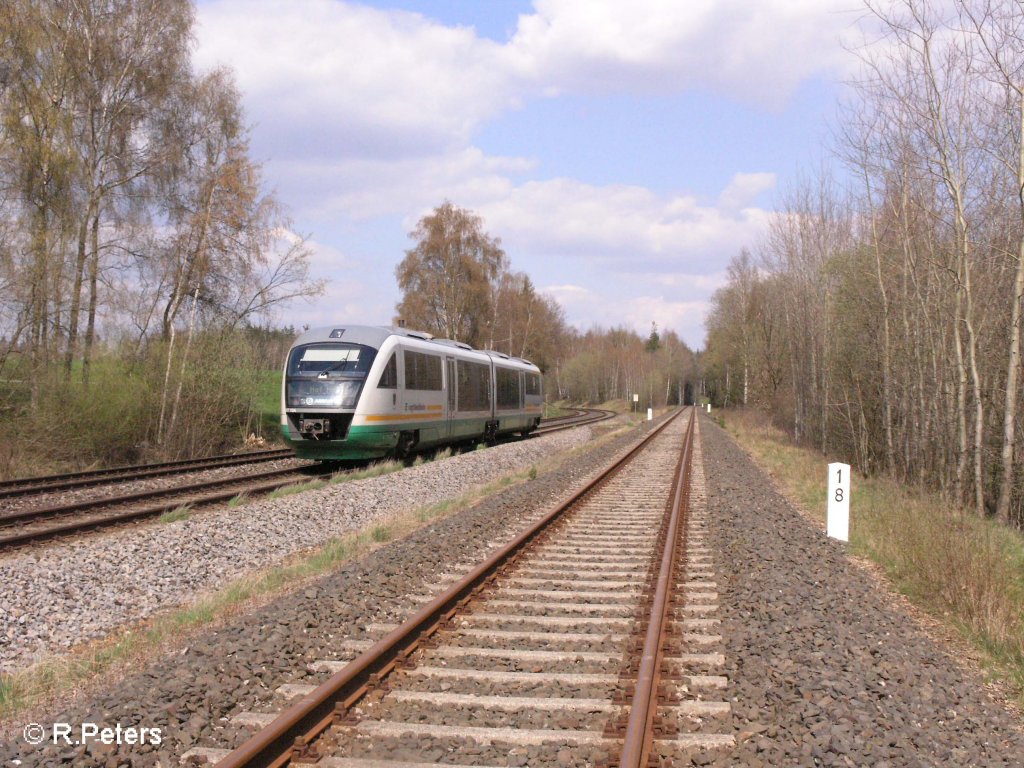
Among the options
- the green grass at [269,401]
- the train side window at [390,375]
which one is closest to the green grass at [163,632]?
the train side window at [390,375]

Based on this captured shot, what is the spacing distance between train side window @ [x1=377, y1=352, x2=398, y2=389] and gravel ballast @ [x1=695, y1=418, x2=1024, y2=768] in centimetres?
1029

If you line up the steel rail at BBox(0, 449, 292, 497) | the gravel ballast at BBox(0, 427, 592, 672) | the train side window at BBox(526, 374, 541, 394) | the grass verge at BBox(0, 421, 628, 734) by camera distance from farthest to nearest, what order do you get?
the train side window at BBox(526, 374, 541, 394), the steel rail at BBox(0, 449, 292, 497), the gravel ballast at BBox(0, 427, 592, 672), the grass verge at BBox(0, 421, 628, 734)

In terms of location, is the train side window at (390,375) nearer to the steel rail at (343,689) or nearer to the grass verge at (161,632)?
the grass verge at (161,632)

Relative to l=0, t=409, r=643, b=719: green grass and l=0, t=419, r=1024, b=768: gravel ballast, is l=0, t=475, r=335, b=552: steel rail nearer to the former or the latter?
l=0, t=409, r=643, b=719: green grass

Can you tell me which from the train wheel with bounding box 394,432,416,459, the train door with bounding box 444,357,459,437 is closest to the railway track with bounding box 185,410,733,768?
the train wheel with bounding box 394,432,416,459

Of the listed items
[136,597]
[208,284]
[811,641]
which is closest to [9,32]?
[208,284]

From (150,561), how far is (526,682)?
5.27 meters

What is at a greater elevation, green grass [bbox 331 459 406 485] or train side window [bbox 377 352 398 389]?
train side window [bbox 377 352 398 389]

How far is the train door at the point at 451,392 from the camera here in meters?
21.5

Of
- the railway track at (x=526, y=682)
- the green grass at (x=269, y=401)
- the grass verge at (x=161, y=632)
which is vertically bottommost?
the grass verge at (x=161, y=632)

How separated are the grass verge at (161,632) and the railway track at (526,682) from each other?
142cm

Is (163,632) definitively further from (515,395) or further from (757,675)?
(515,395)

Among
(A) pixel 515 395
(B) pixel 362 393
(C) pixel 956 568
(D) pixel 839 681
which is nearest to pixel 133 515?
(B) pixel 362 393

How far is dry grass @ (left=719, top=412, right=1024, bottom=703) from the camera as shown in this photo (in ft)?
19.9
